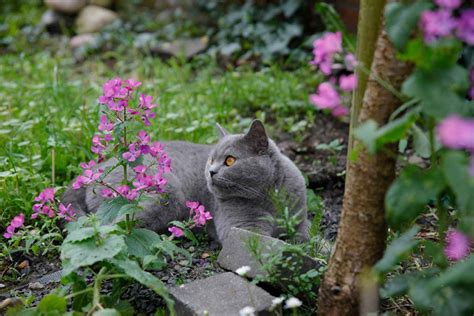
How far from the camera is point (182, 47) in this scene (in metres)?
5.27

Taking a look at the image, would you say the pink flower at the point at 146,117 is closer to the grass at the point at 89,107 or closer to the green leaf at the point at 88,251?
the green leaf at the point at 88,251

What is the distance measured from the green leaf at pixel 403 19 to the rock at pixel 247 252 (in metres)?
0.82

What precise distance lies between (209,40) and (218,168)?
3.18 meters

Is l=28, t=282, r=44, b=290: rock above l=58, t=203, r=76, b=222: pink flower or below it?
below

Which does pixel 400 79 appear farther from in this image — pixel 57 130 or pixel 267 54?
pixel 267 54

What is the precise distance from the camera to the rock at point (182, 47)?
5.37m

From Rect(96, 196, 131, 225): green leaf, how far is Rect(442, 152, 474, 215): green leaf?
115 cm

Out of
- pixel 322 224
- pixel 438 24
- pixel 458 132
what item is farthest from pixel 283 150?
pixel 458 132

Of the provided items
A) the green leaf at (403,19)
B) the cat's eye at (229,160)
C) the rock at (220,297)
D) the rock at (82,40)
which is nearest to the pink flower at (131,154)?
the rock at (220,297)

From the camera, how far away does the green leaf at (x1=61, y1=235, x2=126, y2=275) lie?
179 cm

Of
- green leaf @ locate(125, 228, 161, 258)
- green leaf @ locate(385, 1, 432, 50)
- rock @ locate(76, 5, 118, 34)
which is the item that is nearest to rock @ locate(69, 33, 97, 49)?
rock @ locate(76, 5, 118, 34)

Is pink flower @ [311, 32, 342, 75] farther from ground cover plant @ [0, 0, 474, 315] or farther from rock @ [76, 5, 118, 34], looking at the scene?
rock @ [76, 5, 118, 34]

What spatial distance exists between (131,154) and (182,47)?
3318 millimetres

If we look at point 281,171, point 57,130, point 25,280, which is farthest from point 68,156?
point 281,171
